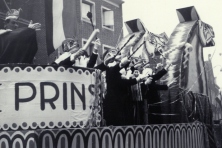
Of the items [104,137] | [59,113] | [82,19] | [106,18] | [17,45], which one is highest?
[106,18]

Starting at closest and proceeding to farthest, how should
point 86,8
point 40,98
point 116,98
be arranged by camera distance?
1. point 40,98
2. point 116,98
3. point 86,8

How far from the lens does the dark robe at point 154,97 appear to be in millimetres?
9770

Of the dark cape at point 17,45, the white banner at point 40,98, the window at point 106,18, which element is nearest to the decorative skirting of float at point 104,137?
the white banner at point 40,98

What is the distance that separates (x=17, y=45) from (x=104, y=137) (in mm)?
2306

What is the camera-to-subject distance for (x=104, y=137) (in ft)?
24.2

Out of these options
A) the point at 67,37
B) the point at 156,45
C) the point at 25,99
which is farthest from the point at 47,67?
the point at 156,45

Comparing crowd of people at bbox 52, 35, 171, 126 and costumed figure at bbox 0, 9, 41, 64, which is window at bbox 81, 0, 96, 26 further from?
costumed figure at bbox 0, 9, 41, 64

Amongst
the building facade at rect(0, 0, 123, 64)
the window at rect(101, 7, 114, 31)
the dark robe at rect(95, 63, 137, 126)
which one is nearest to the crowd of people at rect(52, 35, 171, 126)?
the dark robe at rect(95, 63, 137, 126)

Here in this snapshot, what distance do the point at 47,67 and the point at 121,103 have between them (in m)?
2.22

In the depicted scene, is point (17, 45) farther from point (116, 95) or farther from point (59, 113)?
point (116, 95)

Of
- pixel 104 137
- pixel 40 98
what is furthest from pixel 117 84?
pixel 40 98

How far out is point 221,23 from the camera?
1411cm

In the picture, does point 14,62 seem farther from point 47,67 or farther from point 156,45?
point 156,45

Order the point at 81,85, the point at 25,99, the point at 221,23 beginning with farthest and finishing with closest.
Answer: the point at 221,23 < the point at 81,85 < the point at 25,99
